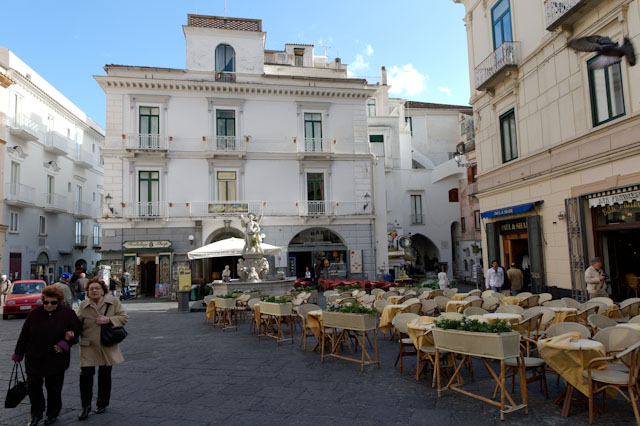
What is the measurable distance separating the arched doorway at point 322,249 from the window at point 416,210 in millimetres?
9981

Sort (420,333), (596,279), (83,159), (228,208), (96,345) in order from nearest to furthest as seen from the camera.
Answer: (96,345) → (420,333) → (596,279) → (228,208) → (83,159)

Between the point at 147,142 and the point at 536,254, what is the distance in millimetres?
19594

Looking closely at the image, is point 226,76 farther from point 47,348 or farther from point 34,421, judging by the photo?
point 34,421

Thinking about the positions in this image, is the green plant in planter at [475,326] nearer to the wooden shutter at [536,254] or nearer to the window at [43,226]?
the wooden shutter at [536,254]

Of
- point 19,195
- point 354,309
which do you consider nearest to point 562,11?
point 354,309

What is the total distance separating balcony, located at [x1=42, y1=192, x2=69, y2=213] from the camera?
91.9 ft

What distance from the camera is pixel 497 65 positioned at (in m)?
→ 15.2

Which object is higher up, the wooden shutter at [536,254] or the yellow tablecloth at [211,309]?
the wooden shutter at [536,254]

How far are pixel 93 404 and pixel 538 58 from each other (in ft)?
47.2

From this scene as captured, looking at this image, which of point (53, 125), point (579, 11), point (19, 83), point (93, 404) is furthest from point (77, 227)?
point (579, 11)

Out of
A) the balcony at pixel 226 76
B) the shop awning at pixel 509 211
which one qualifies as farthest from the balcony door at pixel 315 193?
the shop awning at pixel 509 211

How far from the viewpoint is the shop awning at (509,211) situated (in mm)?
14000

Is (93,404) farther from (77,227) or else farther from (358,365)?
(77,227)

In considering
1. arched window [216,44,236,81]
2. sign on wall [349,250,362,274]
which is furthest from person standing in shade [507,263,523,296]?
arched window [216,44,236,81]
